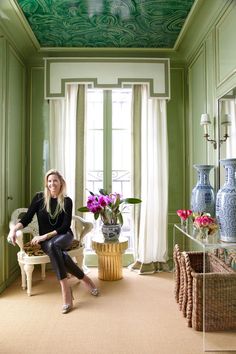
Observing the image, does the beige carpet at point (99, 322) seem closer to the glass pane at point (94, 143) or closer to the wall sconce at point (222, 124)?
the glass pane at point (94, 143)

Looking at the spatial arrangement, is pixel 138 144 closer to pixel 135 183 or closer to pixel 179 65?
pixel 135 183

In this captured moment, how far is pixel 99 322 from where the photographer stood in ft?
7.41

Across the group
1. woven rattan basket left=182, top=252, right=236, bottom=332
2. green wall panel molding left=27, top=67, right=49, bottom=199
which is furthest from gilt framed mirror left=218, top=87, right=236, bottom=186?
green wall panel molding left=27, top=67, right=49, bottom=199

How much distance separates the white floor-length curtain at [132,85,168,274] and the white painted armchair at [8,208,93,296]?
0.67 m

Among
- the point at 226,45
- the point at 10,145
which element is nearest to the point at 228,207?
the point at 226,45

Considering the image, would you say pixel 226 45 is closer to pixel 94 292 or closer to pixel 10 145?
pixel 10 145

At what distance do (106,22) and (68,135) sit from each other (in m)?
1.25

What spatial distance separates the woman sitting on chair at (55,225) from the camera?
2652mm

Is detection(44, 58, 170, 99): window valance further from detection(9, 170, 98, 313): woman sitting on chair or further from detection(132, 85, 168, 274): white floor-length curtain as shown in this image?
detection(9, 170, 98, 313): woman sitting on chair

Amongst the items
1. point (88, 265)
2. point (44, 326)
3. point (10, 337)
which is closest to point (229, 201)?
point (44, 326)

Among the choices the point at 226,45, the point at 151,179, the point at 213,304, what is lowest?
the point at 213,304

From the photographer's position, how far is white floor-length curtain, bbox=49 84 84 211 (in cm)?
352

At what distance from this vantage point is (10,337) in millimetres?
2057

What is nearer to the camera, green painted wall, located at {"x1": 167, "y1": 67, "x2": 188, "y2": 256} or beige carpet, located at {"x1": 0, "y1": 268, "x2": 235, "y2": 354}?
beige carpet, located at {"x1": 0, "y1": 268, "x2": 235, "y2": 354}
